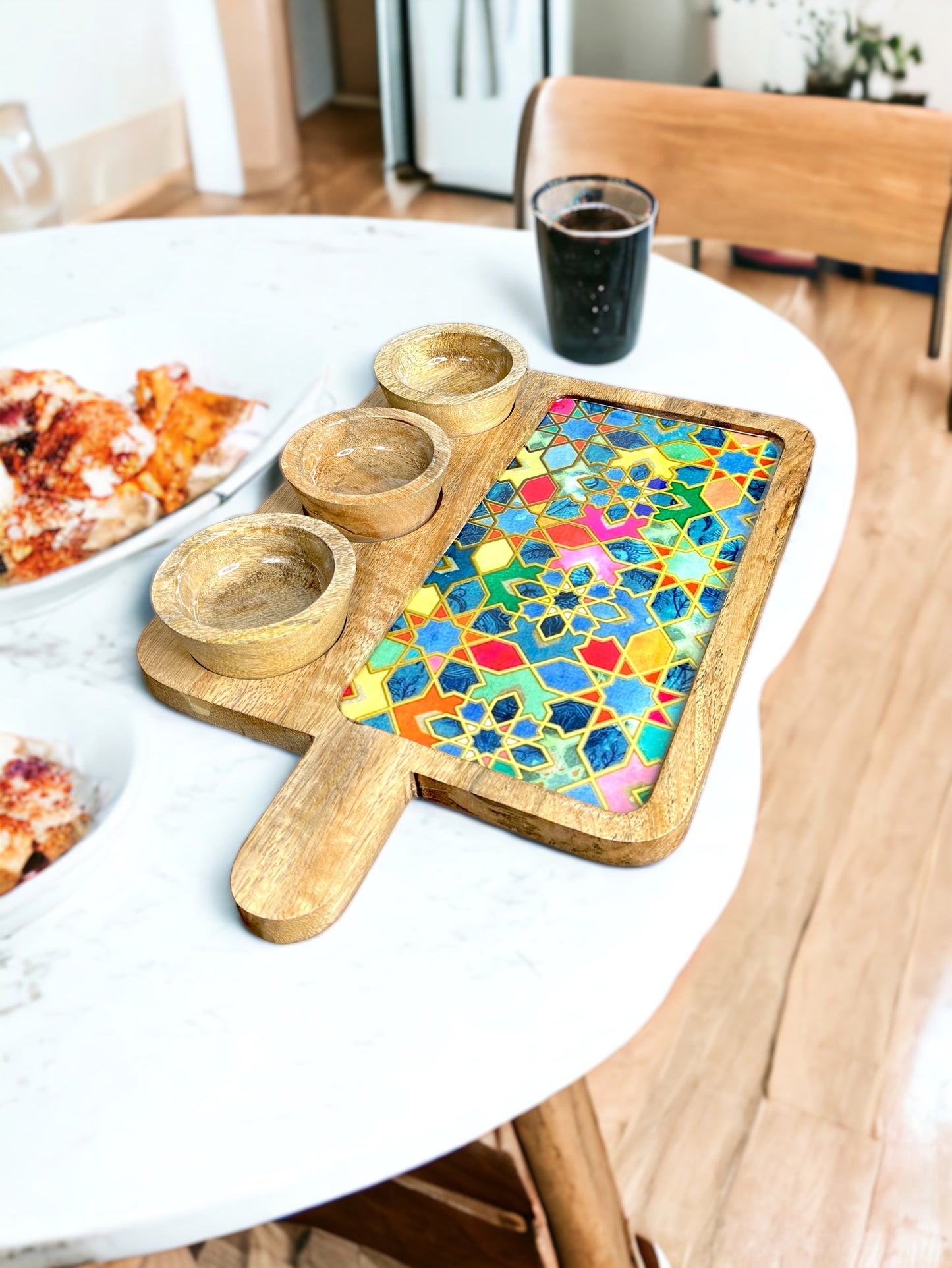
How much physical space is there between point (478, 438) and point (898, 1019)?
0.78 metres

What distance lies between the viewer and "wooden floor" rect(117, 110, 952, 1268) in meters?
0.98

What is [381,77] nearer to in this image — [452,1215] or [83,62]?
[83,62]

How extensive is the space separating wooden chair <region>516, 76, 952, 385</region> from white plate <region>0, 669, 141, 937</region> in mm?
857

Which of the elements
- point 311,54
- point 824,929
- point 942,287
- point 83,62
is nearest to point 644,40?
point 942,287

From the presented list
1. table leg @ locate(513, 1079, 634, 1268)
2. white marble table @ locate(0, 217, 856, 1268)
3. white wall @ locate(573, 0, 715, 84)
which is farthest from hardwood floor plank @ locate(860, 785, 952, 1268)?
white wall @ locate(573, 0, 715, 84)

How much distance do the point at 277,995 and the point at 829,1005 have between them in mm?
825

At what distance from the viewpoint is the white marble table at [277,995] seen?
1.38 feet

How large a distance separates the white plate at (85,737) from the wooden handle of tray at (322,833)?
0.08m

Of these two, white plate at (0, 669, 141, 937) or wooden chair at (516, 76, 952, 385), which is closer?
white plate at (0, 669, 141, 937)

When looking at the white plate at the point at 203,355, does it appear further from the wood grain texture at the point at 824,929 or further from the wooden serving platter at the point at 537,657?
the wood grain texture at the point at 824,929

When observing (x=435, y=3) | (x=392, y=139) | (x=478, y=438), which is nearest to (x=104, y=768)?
(x=478, y=438)

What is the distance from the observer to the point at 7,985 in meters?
0.48

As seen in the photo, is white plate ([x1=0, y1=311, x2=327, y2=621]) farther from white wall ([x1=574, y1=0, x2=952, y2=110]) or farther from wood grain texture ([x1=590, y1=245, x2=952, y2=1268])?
white wall ([x1=574, y1=0, x2=952, y2=110])

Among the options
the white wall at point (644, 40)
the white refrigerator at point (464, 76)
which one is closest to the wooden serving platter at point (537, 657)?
the white wall at point (644, 40)
